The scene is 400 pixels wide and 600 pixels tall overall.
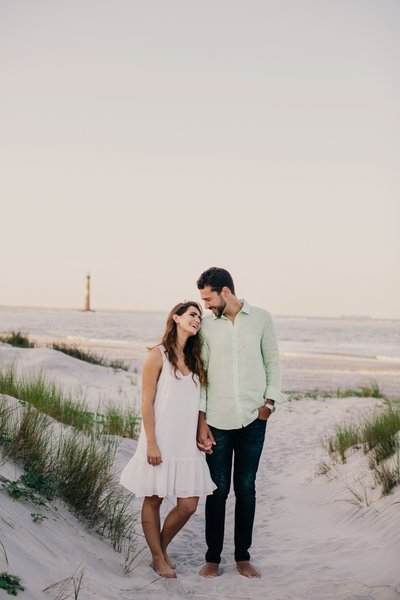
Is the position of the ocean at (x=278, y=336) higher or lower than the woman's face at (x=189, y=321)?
lower

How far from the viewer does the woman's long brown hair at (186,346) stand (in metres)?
3.99

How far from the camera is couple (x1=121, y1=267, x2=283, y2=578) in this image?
3.84 metres

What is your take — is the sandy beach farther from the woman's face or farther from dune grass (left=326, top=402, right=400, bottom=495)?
the woman's face

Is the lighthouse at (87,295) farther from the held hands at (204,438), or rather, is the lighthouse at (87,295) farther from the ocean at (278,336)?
the held hands at (204,438)

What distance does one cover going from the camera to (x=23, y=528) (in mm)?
3518

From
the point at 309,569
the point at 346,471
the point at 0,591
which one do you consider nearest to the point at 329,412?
the point at 346,471

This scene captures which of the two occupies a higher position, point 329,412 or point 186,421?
point 186,421

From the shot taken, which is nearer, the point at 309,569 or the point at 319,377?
the point at 309,569

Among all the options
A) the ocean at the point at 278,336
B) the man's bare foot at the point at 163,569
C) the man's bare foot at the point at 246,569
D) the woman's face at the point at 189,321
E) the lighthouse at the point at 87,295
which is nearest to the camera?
the man's bare foot at the point at 163,569

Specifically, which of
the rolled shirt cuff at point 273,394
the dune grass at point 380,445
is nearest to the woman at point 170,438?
the rolled shirt cuff at point 273,394

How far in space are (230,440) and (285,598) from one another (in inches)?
39.2

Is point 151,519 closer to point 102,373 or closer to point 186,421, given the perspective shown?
point 186,421

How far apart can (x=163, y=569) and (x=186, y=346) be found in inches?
55.9

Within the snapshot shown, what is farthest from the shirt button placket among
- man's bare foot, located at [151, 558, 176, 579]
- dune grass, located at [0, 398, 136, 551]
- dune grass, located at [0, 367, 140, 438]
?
dune grass, located at [0, 367, 140, 438]
